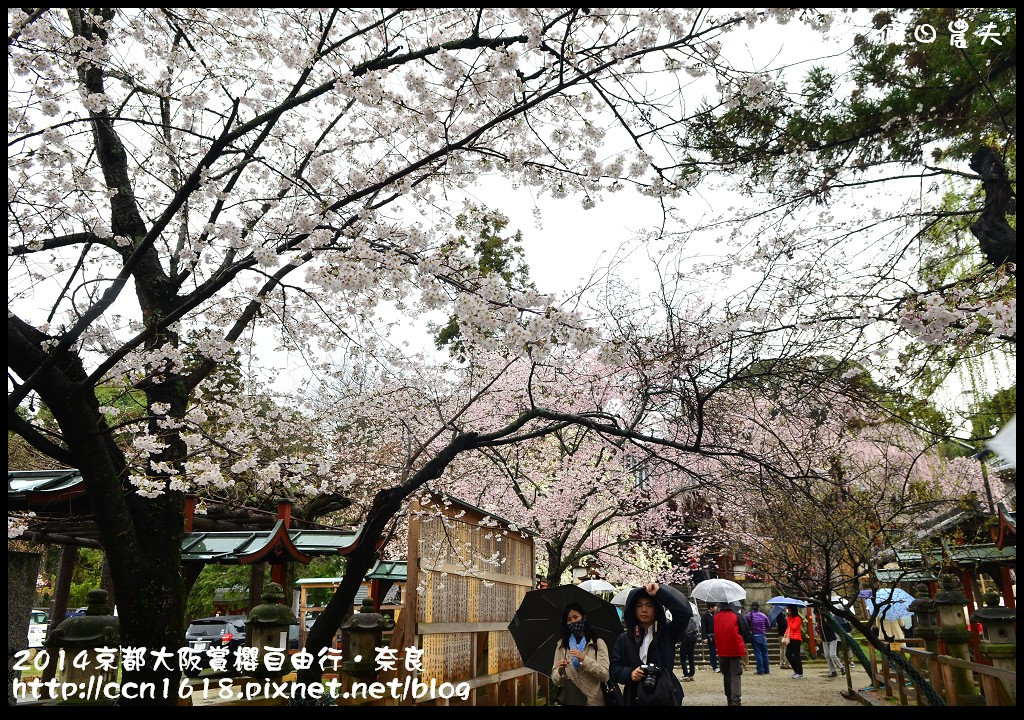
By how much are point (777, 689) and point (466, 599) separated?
7.95m

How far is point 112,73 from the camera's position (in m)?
4.96

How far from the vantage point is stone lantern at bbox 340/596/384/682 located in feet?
18.7

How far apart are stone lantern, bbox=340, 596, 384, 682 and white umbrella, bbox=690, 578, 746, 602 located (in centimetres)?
918

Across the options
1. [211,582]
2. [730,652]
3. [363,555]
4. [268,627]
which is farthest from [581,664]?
[211,582]

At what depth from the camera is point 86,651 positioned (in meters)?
5.62

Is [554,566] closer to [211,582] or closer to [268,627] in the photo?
[268,627]

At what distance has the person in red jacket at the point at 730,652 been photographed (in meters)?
9.58

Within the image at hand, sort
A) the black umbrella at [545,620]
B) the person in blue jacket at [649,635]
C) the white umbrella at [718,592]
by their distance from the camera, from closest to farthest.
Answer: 1. the person in blue jacket at [649,635]
2. the black umbrella at [545,620]
3. the white umbrella at [718,592]

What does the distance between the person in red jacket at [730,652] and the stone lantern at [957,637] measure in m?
2.75

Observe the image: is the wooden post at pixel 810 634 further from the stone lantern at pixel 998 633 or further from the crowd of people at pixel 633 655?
the crowd of people at pixel 633 655

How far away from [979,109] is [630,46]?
285 cm

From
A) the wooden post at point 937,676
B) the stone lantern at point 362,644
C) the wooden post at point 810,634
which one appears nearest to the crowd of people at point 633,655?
the stone lantern at point 362,644

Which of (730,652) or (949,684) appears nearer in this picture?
(949,684)

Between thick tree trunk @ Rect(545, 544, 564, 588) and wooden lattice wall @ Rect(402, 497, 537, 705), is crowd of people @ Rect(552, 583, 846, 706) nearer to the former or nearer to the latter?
wooden lattice wall @ Rect(402, 497, 537, 705)
